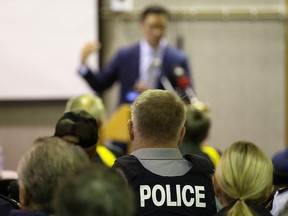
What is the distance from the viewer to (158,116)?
232cm

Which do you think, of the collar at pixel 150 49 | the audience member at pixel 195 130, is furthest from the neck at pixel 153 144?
the collar at pixel 150 49

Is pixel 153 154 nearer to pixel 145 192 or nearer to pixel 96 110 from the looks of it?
pixel 145 192

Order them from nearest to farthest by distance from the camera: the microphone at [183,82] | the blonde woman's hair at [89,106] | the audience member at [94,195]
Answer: the audience member at [94,195] → the blonde woman's hair at [89,106] → the microphone at [183,82]

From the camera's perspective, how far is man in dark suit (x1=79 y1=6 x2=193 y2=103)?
18.1 feet

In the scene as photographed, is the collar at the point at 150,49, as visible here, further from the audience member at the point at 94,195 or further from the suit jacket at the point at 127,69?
the audience member at the point at 94,195

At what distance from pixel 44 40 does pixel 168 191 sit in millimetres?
4307

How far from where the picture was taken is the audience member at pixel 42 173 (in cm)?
188

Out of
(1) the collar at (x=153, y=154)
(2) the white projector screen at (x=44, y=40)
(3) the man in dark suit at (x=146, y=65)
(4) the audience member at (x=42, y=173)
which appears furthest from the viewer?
(2) the white projector screen at (x=44, y=40)

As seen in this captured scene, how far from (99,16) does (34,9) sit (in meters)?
0.61

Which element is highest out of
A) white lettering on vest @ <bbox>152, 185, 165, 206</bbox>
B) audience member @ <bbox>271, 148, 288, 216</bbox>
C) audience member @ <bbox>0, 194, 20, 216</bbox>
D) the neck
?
the neck

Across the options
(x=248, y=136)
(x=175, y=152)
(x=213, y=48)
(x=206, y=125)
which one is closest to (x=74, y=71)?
(x=213, y=48)

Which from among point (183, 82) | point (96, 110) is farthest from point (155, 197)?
point (183, 82)

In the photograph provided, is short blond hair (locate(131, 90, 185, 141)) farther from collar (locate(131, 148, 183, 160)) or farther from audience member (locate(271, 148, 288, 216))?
audience member (locate(271, 148, 288, 216))

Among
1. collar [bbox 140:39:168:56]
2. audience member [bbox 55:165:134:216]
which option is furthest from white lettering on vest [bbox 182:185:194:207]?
collar [bbox 140:39:168:56]
